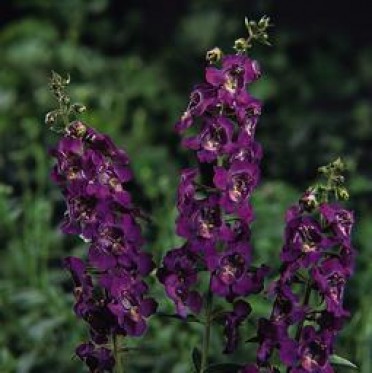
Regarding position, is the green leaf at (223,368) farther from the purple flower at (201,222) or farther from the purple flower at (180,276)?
the purple flower at (201,222)

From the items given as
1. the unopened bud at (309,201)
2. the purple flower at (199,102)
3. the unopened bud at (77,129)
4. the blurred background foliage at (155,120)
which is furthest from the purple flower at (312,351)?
the blurred background foliage at (155,120)

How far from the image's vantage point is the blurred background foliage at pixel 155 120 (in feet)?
12.0

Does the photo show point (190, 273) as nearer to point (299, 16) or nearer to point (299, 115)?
point (299, 115)

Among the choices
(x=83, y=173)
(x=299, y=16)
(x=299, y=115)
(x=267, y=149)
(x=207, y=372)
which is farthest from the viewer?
(x=299, y=16)

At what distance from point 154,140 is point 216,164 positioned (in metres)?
3.11

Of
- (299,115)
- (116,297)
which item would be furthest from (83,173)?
(299,115)

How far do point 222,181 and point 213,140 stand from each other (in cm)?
8

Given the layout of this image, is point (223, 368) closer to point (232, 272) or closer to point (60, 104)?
point (232, 272)

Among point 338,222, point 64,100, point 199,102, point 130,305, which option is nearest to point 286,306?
point 338,222

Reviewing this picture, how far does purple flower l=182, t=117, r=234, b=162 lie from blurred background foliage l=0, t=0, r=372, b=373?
122cm

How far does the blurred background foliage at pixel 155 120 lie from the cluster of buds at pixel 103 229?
3.41 feet

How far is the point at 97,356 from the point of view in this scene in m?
2.37

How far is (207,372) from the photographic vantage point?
2.39 meters

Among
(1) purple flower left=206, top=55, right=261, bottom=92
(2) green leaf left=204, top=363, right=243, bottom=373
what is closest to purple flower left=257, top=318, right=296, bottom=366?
(2) green leaf left=204, top=363, right=243, bottom=373
